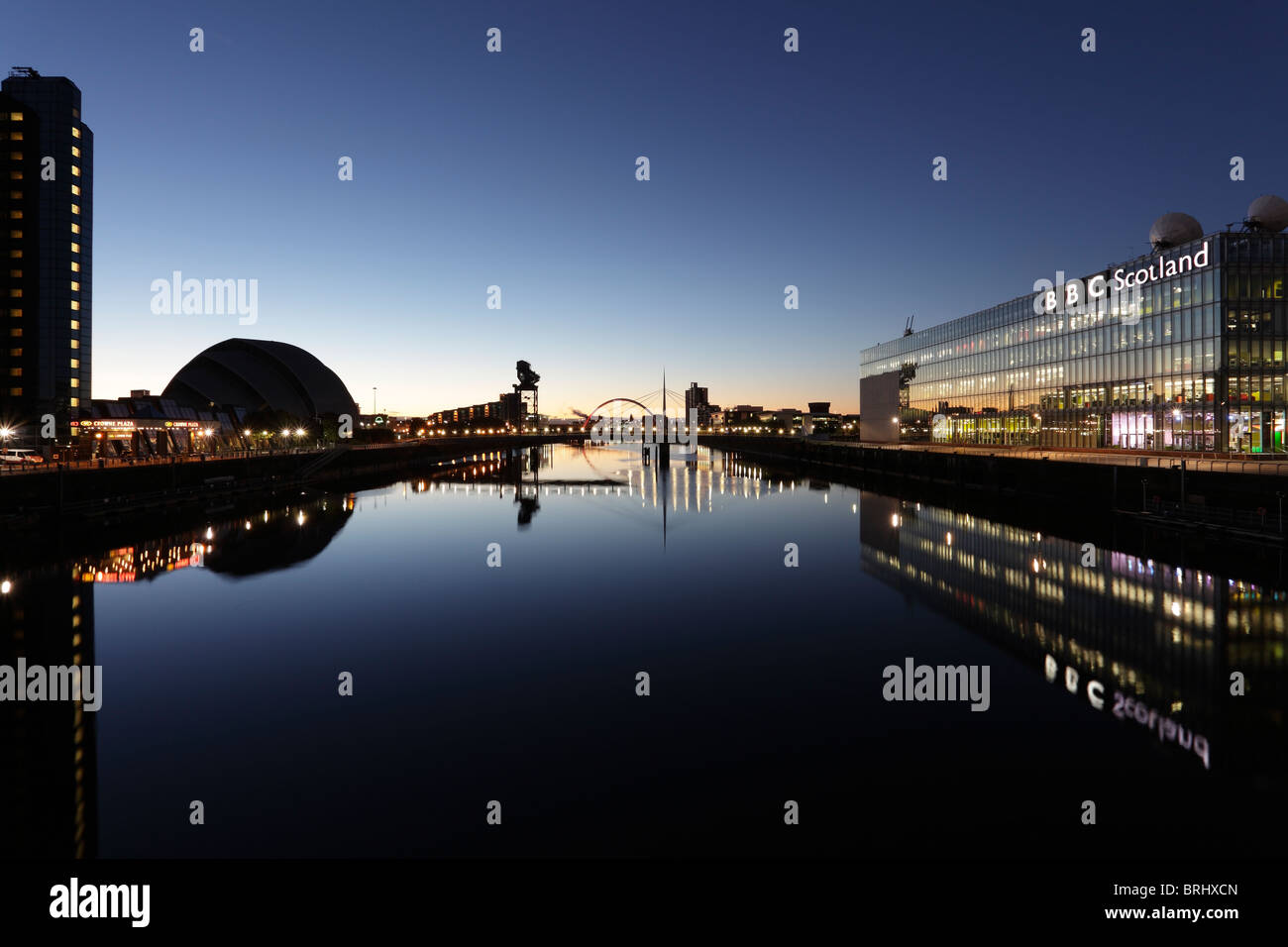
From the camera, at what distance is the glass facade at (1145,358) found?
5934 centimetres

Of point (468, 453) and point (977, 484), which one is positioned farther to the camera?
point (468, 453)

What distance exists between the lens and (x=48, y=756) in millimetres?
10547

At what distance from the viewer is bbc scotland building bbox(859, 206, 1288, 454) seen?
59.4 m

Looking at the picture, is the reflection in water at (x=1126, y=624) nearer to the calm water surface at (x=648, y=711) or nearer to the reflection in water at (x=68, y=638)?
the calm water surface at (x=648, y=711)

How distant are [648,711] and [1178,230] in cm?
7967

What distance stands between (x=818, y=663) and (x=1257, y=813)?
740 cm

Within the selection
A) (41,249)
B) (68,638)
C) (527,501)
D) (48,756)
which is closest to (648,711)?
(48,756)

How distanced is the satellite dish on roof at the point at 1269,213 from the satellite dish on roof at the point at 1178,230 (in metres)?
5.26

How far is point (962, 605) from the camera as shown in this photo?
20.2 m

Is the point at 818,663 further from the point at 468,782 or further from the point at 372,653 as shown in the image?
the point at 372,653

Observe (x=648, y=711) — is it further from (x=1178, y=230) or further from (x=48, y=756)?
(x=1178, y=230)

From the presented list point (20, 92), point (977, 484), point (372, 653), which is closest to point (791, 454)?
point (977, 484)

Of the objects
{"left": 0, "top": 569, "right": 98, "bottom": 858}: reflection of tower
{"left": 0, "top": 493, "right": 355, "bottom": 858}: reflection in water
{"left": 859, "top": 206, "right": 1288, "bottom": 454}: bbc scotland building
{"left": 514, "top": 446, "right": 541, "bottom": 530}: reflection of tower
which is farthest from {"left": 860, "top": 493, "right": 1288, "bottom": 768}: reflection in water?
{"left": 859, "top": 206, "right": 1288, "bottom": 454}: bbc scotland building
